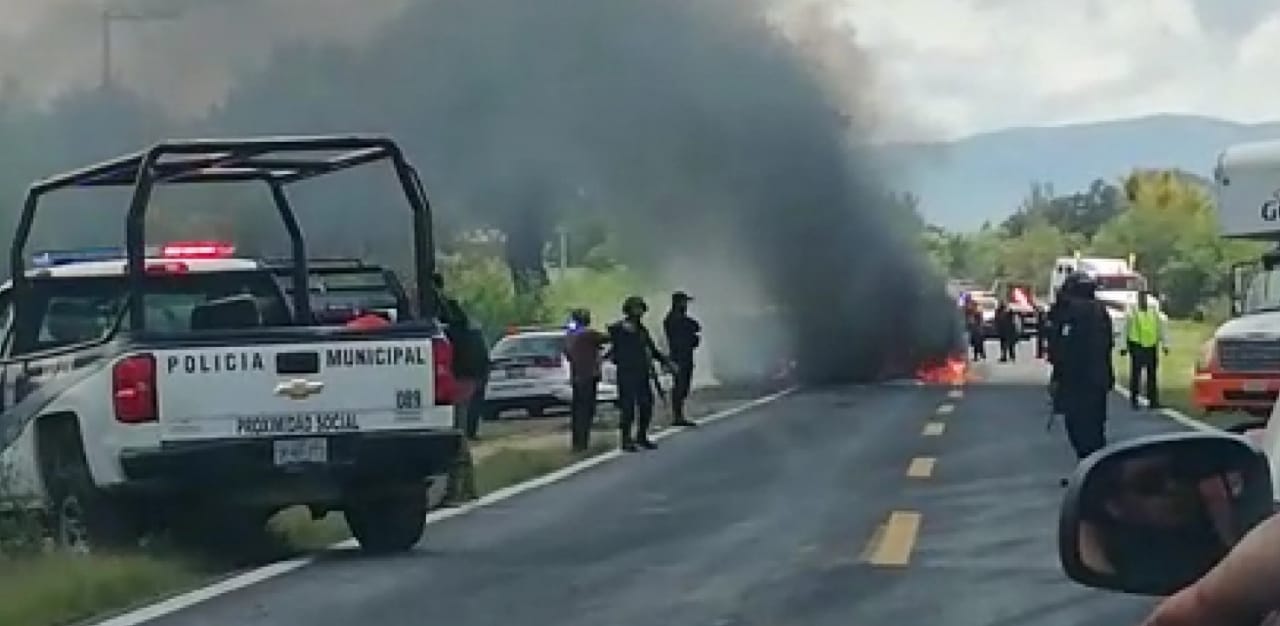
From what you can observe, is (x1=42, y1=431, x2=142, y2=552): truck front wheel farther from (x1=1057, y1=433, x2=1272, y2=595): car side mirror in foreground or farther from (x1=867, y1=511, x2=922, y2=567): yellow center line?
(x1=1057, y1=433, x2=1272, y2=595): car side mirror in foreground

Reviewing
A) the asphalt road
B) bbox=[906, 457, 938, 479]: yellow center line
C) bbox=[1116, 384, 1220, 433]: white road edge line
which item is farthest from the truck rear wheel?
bbox=[1116, 384, 1220, 433]: white road edge line

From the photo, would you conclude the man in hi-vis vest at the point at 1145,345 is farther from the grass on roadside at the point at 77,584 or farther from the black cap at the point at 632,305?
the grass on roadside at the point at 77,584

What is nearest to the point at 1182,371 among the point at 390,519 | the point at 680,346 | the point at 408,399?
the point at 680,346

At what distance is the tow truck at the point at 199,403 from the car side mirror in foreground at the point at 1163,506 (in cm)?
1030

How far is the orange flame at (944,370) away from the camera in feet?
150

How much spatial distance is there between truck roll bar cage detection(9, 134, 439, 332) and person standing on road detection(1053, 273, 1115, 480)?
16.2 feet

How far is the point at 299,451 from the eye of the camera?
13.1m

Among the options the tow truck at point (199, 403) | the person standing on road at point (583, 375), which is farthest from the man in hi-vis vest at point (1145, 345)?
the tow truck at point (199, 403)

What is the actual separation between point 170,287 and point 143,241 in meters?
1.10

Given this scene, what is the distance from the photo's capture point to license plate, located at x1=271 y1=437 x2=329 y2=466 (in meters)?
13.1

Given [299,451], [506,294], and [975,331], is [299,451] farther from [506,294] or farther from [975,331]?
[975,331]

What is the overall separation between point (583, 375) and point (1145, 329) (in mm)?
9603

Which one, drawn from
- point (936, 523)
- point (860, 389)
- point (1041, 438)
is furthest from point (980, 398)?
point (936, 523)

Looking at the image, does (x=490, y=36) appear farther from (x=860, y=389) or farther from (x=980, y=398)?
(x=980, y=398)
